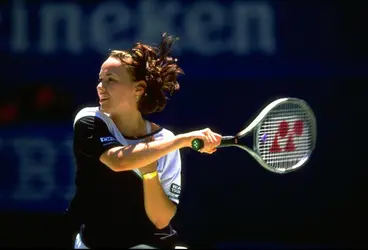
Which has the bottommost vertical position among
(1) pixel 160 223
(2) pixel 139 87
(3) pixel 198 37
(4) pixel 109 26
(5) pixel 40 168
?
(5) pixel 40 168

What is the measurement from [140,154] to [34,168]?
373cm

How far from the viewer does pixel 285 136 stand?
3.91 metres

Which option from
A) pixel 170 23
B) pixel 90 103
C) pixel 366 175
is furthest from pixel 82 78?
pixel 366 175

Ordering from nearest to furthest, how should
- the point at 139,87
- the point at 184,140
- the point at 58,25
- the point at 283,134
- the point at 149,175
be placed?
the point at 184,140 < the point at 149,175 < the point at 139,87 < the point at 283,134 < the point at 58,25

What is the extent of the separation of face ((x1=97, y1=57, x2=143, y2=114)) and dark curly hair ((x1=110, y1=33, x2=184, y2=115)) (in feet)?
0.10

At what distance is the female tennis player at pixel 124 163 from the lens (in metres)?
3.38

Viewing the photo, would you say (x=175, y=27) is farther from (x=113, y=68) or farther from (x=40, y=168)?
(x=113, y=68)

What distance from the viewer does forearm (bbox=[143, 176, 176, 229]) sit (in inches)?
136

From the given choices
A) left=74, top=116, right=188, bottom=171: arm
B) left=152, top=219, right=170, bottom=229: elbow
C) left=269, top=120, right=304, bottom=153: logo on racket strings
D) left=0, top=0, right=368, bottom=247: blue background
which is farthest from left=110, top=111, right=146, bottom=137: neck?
left=0, top=0, right=368, bottom=247: blue background

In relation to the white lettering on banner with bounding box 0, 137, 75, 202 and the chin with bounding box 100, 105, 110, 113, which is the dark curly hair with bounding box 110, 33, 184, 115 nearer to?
the chin with bounding box 100, 105, 110, 113

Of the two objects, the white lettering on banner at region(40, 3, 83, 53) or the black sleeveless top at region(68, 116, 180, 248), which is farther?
the white lettering on banner at region(40, 3, 83, 53)

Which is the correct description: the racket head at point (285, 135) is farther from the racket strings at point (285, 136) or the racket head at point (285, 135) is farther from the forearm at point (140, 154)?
the forearm at point (140, 154)

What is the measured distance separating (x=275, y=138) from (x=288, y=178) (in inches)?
127

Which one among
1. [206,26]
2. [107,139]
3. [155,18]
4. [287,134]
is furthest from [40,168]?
[107,139]
